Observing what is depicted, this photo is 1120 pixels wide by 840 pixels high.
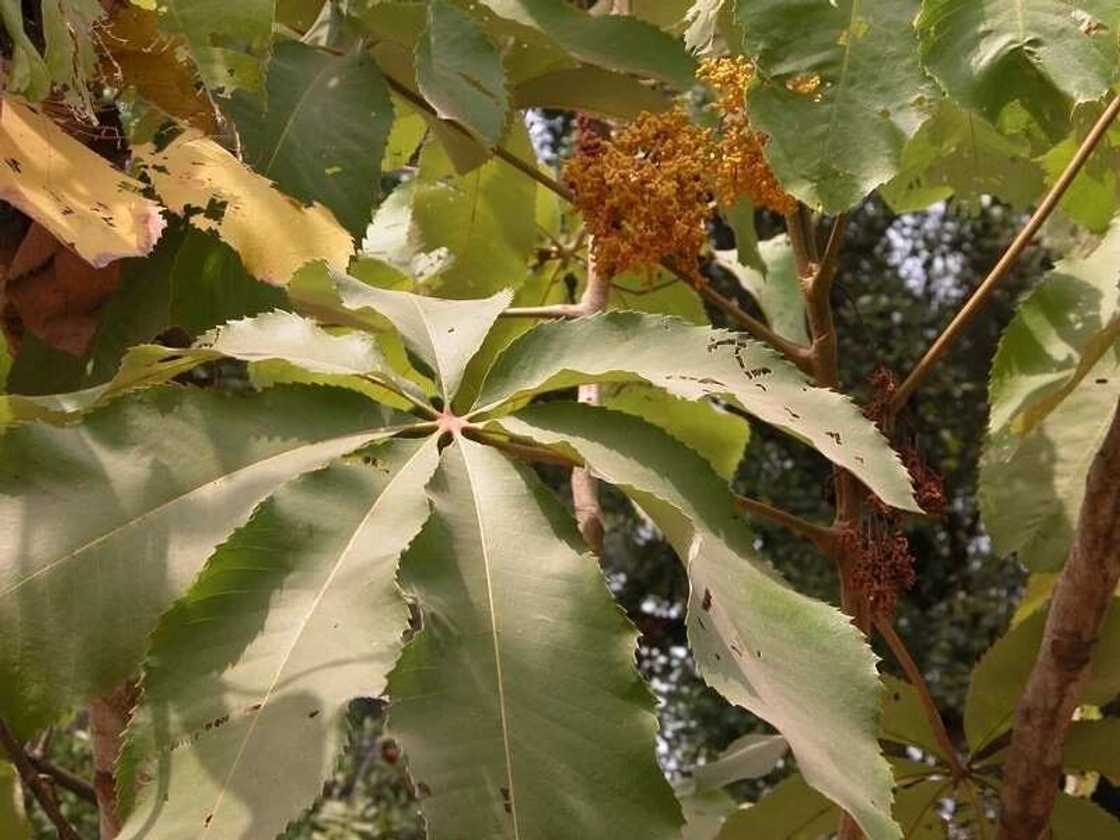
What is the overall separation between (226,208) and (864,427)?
34 cm

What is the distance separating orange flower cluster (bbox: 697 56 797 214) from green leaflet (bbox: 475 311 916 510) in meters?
0.13

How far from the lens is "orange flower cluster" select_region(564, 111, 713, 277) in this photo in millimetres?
879

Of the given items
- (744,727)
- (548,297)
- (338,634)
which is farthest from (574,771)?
(744,727)

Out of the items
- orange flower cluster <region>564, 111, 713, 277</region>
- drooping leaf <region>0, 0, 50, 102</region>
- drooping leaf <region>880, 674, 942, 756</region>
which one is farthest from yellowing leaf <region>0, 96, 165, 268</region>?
drooping leaf <region>880, 674, 942, 756</region>

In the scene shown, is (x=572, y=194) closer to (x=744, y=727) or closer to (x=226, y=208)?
(x=226, y=208)

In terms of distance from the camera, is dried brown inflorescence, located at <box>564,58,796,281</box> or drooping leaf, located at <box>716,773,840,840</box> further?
drooping leaf, located at <box>716,773,840,840</box>

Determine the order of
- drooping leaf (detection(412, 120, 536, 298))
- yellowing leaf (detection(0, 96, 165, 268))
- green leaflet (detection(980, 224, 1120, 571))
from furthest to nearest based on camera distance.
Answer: drooping leaf (detection(412, 120, 536, 298)), green leaflet (detection(980, 224, 1120, 571)), yellowing leaf (detection(0, 96, 165, 268))

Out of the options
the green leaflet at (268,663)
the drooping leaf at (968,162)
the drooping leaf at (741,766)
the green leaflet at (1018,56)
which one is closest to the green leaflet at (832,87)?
the green leaflet at (1018,56)

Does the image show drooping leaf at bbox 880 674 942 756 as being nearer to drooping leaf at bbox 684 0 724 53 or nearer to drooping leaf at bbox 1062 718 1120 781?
drooping leaf at bbox 1062 718 1120 781

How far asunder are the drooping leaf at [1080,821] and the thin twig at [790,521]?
30 centimetres

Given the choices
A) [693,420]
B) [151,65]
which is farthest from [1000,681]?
[151,65]

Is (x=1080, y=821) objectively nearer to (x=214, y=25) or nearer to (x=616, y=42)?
(x=616, y=42)

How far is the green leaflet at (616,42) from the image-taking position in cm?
94

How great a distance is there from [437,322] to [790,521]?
0.23 meters
